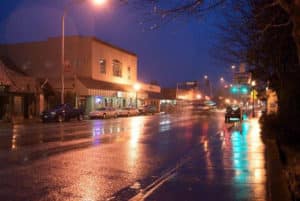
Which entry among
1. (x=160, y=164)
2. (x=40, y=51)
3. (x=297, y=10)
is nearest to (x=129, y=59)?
(x=40, y=51)

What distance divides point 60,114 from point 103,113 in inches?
477

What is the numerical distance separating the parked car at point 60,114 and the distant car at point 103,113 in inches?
272

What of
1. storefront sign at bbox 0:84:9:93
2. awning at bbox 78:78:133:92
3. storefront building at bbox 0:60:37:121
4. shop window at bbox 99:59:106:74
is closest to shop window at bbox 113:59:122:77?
awning at bbox 78:78:133:92

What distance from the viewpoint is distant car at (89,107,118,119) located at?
51181 mm

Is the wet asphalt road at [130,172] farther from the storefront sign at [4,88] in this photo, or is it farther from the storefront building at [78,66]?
the storefront building at [78,66]

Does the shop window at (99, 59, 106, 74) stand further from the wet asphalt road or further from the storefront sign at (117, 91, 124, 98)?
the wet asphalt road

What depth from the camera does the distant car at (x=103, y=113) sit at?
51.2 m

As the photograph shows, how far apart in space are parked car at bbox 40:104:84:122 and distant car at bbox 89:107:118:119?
6897mm

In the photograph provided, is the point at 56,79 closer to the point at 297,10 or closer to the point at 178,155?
the point at 178,155

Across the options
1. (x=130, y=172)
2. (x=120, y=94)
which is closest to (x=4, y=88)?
(x=120, y=94)

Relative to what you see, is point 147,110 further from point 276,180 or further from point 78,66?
point 276,180

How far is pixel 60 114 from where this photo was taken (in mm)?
40625

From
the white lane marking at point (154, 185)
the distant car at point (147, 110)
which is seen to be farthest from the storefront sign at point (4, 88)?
the distant car at point (147, 110)

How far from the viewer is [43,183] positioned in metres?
9.95
